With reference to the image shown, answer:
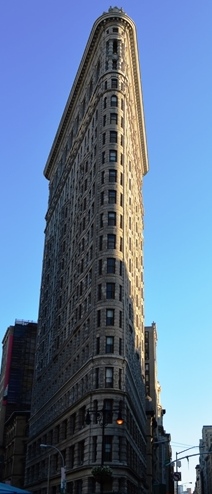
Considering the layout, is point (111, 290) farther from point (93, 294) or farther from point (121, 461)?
point (121, 461)

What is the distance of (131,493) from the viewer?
212 ft

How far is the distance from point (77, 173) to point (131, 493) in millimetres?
53179

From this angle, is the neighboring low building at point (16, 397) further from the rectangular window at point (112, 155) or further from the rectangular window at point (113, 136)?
the rectangular window at point (113, 136)

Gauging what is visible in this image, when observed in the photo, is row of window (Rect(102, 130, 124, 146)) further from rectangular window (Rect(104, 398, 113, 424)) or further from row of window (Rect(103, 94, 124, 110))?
rectangular window (Rect(104, 398, 113, 424))

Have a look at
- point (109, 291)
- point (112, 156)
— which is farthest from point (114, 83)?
point (109, 291)

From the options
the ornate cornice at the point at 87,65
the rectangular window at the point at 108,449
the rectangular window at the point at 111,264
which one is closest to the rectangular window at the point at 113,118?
the ornate cornice at the point at 87,65

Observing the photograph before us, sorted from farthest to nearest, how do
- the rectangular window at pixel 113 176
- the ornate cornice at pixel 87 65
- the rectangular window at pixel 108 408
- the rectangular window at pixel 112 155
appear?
the ornate cornice at pixel 87 65, the rectangular window at pixel 112 155, the rectangular window at pixel 113 176, the rectangular window at pixel 108 408

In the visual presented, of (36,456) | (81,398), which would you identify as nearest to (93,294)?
(81,398)

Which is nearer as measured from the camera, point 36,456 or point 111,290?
point 111,290

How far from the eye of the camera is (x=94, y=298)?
67250mm

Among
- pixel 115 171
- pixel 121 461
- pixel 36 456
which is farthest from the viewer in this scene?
pixel 36 456

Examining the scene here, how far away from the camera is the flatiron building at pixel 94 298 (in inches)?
2402

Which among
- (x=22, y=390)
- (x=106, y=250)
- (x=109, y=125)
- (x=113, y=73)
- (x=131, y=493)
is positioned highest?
(x=113, y=73)

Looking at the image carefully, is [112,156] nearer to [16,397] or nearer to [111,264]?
[111,264]
